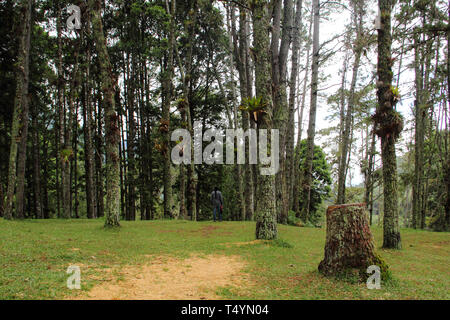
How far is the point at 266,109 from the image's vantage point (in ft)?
29.4

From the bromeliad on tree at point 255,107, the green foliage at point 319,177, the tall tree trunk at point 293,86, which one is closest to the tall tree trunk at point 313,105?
the tall tree trunk at point 293,86

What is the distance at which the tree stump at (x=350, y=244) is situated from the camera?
4.82 metres

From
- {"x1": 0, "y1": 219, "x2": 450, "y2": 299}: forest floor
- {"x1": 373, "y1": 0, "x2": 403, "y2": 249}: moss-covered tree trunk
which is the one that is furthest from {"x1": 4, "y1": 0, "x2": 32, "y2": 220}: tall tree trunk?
{"x1": 373, "y1": 0, "x2": 403, "y2": 249}: moss-covered tree trunk

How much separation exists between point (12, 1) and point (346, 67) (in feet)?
69.0

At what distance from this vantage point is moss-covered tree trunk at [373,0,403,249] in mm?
8742

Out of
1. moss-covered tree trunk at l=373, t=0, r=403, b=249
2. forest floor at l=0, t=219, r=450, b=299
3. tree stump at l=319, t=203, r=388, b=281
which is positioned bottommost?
forest floor at l=0, t=219, r=450, b=299

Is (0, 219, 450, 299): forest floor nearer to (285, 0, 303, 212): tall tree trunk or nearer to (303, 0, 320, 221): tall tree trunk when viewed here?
(303, 0, 320, 221): tall tree trunk

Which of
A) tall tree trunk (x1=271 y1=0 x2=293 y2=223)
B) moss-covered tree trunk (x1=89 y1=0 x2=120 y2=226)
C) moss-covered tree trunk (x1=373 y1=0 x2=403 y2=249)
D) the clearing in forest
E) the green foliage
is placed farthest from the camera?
the green foliage

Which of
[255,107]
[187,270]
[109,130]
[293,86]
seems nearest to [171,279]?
[187,270]

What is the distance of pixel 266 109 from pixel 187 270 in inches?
213

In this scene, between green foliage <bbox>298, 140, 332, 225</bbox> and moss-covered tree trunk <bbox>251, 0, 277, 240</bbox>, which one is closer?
moss-covered tree trunk <bbox>251, 0, 277, 240</bbox>

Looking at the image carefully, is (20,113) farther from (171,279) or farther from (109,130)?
(171,279)

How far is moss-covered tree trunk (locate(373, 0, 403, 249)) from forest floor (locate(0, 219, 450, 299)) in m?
0.75
